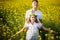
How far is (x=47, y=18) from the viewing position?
102 inches

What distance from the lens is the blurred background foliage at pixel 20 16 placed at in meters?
2.50

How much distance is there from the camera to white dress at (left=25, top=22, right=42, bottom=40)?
8.15 ft

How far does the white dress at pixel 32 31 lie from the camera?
248 centimetres

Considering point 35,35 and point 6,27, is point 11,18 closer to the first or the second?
point 6,27

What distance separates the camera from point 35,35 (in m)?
2.50

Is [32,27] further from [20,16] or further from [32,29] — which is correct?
[20,16]

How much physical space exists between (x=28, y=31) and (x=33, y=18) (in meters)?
0.15

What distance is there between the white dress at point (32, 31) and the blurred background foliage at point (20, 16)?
4cm

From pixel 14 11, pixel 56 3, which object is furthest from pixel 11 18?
pixel 56 3

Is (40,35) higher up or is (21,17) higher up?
(21,17)

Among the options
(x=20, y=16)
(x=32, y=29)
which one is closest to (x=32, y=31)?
(x=32, y=29)

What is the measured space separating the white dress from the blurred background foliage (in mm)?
43

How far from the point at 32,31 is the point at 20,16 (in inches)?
8.6

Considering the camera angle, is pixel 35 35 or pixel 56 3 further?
pixel 56 3
